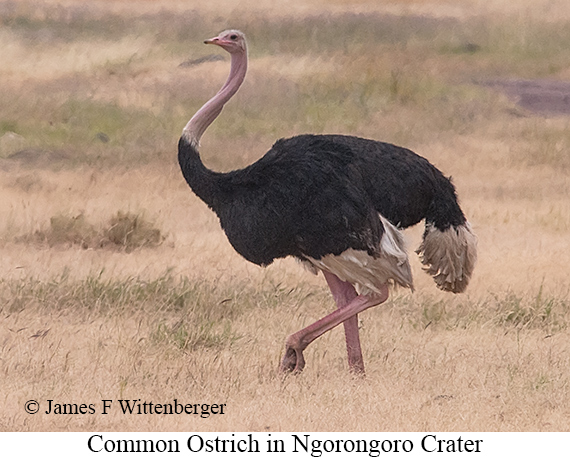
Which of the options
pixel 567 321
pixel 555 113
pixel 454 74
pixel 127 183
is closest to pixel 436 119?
pixel 555 113

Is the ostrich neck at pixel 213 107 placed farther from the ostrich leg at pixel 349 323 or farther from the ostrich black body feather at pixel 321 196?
the ostrich leg at pixel 349 323

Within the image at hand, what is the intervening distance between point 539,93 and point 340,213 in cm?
1929

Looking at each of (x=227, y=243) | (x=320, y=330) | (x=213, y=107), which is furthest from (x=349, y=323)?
(x=227, y=243)

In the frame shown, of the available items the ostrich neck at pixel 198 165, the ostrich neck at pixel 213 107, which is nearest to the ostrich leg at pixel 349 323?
the ostrich neck at pixel 198 165

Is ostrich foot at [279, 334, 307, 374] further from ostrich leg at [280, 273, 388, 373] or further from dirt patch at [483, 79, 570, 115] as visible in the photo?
dirt patch at [483, 79, 570, 115]

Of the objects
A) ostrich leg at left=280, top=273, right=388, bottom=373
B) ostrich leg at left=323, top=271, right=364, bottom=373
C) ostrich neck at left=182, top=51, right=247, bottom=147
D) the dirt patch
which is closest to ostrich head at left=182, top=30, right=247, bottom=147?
ostrich neck at left=182, top=51, right=247, bottom=147

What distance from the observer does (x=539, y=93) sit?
26016mm

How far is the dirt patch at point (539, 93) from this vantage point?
24406 millimetres

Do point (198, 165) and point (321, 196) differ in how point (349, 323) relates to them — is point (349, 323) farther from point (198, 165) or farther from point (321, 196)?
point (198, 165)

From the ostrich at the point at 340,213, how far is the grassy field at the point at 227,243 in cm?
24

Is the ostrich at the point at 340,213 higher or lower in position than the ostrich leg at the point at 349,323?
higher

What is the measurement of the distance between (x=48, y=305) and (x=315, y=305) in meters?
1.94

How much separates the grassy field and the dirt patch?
401 millimetres

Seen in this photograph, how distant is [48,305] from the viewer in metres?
9.60
